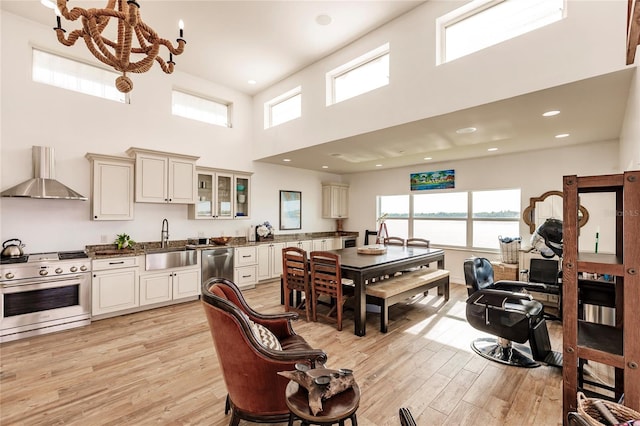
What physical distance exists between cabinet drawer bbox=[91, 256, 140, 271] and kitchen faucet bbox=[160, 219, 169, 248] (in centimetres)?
73

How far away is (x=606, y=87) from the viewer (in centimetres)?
255

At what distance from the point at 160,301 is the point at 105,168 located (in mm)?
2136

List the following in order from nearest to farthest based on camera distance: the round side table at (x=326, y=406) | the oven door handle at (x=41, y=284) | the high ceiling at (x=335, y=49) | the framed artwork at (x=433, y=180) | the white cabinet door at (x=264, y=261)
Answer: the round side table at (x=326, y=406) < the high ceiling at (x=335, y=49) < the oven door handle at (x=41, y=284) < the white cabinet door at (x=264, y=261) < the framed artwork at (x=433, y=180)

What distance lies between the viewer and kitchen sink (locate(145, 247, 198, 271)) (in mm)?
4230

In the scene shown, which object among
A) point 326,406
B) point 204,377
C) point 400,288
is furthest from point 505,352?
point 204,377

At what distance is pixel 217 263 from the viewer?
16.4ft

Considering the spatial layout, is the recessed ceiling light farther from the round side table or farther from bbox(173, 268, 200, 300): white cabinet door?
bbox(173, 268, 200, 300): white cabinet door

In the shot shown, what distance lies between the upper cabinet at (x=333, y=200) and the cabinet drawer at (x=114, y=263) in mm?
4612

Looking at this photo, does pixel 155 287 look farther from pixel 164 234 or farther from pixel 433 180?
pixel 433 180

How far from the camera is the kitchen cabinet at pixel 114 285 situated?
377 cm

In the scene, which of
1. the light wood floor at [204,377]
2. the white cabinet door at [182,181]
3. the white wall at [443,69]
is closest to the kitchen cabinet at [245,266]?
the white cabinet door at [182,181]

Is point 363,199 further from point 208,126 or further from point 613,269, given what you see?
point 613,269

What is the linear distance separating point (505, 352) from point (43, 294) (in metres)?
5.29

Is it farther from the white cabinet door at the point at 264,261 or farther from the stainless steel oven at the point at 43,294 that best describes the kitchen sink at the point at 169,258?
the white cabinet door at the point at 264,261
